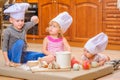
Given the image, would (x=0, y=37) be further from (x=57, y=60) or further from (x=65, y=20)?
(x=57, y=60)

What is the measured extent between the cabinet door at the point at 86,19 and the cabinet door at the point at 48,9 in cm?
18

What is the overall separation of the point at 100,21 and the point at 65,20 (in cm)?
178

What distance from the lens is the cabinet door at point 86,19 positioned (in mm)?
4484

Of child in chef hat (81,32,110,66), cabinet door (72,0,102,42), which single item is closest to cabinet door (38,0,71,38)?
cabinet door (72,0,102,42)

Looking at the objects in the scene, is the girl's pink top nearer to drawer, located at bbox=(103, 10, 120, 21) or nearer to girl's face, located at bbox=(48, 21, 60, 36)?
girl's face, located at bbox=(48, 21, 60, 36)

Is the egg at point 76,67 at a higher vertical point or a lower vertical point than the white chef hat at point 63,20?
lower

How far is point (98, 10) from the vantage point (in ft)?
14.6

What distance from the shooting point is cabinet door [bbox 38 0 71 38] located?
4.84 m

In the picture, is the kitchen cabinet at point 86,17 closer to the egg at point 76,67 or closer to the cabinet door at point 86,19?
the cabinet door at point 86,19

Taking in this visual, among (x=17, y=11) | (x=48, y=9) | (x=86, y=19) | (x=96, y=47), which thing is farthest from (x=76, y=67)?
(x=48, y=9)

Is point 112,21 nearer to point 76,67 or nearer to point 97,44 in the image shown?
point 97,44

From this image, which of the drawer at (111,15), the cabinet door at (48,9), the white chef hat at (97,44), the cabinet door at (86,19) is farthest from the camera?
the cabinet door at (48,9)

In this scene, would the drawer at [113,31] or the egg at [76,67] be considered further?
the drawer at [113,31]

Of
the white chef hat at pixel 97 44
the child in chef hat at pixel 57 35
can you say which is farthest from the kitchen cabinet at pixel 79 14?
the white chef hat at pixel 97 44
